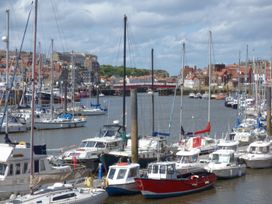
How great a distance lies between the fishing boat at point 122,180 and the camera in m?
28.8

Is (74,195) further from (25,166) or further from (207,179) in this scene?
(207,179)

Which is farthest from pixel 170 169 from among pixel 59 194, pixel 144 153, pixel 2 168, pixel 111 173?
pixel 2 168

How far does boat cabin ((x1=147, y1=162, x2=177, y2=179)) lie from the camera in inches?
1169

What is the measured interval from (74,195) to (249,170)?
17.1m

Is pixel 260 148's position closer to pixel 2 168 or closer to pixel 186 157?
pixel 186 157

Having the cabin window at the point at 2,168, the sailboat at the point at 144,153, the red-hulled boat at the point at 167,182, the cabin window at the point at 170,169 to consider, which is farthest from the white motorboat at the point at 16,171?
the sailboat at the point at 144,153

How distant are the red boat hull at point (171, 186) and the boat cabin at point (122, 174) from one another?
688 mm

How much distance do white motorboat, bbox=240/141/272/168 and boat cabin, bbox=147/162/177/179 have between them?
993 centimetres

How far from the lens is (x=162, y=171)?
2980 centimetres

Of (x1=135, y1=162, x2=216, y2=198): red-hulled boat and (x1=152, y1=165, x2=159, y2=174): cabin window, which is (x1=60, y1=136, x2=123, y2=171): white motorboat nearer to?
(x1=152, y1=165, x2=159, y2=174): cabin window

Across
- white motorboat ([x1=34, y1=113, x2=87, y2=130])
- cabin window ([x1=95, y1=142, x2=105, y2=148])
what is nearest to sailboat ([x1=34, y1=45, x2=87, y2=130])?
white motorboat ([x1=34, y1=113, x2=87, y2=130])

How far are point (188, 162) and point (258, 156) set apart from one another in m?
6.87

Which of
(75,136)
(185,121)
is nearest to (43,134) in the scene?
(75,136)

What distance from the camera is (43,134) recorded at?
6456 cm
